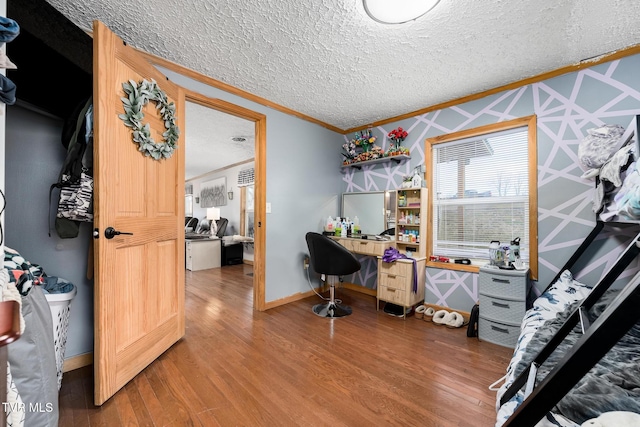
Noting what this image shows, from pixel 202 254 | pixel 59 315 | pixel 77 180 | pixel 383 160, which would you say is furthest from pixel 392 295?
pixel 202 254

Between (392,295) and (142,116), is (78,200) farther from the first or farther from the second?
(392,295)

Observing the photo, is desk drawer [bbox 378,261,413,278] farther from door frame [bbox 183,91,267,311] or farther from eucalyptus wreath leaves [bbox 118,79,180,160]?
eucalyptus wreath leaves [bbox 118,79,180,160]

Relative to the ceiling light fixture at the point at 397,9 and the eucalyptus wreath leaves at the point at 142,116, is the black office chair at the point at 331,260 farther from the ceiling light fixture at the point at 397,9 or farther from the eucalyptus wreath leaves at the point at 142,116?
the ceiling light fixture at the point at 397,9

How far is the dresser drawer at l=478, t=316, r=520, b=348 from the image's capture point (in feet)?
6.66

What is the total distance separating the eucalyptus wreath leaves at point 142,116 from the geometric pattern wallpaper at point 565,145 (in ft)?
9.34

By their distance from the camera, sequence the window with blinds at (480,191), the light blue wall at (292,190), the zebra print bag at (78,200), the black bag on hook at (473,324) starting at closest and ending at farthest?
the zebra print bag at (78,200) → the black bag on hook at (473,324) → the window with blinds at (480,191) → the light blue wall at (292,190)

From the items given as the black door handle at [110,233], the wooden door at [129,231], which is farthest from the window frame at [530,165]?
the black door handle at [110,233]

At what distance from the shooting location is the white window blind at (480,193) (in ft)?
7.93

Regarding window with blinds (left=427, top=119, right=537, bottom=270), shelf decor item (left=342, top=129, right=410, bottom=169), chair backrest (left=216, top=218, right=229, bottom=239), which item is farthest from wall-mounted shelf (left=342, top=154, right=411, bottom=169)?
chair backrest (left=216, top=218, right=229, bottom=239)

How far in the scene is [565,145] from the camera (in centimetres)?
212

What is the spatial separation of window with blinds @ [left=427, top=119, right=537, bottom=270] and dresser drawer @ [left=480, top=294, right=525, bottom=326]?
545mm

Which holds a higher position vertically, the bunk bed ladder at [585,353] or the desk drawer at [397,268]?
the bunk bed ladder at [585,353]

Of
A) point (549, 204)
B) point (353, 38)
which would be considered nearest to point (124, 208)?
point (353, 38)

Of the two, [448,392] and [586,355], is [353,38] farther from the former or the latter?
[448,392]
